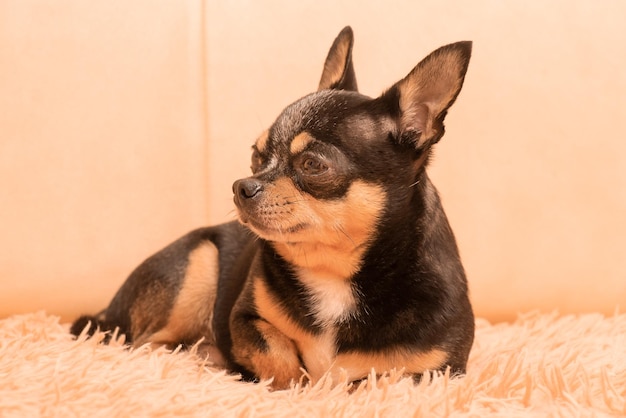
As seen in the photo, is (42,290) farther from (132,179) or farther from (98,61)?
(98,61)

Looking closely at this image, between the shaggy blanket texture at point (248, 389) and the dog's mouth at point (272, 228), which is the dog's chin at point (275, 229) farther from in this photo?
the shaggy blanket texture at point (248, 389)

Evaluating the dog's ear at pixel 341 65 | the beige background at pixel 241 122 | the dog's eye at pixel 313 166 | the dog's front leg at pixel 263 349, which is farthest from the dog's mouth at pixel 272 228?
the beige background at pixel 241 122

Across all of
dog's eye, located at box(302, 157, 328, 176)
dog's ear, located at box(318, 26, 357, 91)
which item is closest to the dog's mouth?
dog's eye, located at box(302, 157, 328, 176)

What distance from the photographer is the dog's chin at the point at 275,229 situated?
1722 mm

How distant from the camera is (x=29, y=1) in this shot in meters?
2.29

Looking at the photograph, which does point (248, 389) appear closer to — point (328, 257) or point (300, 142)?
point (328, 257)

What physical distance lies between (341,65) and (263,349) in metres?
0.78

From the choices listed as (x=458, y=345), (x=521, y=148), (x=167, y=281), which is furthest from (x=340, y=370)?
(x=521, y=148)

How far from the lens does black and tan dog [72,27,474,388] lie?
1.72 metres

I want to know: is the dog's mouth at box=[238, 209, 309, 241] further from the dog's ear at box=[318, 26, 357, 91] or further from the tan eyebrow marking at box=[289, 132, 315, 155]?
the dog's ear at box=[318, 26, 357, 91]

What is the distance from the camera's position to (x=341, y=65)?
207cm

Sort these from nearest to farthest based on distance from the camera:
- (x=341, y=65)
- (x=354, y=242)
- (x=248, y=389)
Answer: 1. (x=248, y=389)
2. (x=354, y=242)
3. (x=341, y=65)

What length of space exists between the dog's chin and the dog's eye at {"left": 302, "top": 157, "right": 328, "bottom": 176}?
0.39 feet

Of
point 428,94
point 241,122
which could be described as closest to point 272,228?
point 428,94
